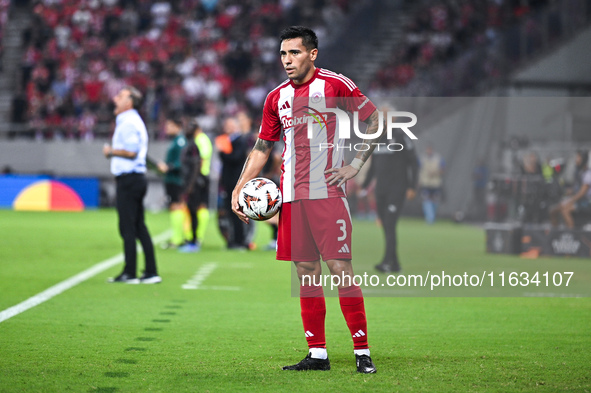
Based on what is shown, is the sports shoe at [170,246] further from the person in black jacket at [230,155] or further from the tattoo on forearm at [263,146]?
the tattoo on forearm at [263,146]

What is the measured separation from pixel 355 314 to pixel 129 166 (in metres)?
4.94

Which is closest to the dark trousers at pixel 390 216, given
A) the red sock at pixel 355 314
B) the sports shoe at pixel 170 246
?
the sports shoe at pixel 170 246

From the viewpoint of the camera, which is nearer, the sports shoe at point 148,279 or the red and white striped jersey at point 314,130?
the red and white striped jersey at point 314,130

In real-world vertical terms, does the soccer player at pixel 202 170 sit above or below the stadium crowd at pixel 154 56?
below

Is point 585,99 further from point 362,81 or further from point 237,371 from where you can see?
point 237,371

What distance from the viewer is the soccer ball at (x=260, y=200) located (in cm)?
549

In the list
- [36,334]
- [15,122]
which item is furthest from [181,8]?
[36,334]

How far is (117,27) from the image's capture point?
32.1 metres

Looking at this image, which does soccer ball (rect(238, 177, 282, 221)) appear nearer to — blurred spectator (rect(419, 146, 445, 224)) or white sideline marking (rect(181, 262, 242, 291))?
white sideline marking (rect(181, 262, 242, 291))

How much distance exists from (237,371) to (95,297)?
153 inches

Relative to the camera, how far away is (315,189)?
5371 mm

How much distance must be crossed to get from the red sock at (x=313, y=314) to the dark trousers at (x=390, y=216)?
5.86m

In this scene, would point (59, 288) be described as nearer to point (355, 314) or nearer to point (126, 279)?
point (126, 279)

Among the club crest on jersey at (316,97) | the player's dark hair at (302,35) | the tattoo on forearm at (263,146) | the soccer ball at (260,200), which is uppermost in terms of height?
the player's dark hair at (302,35)
